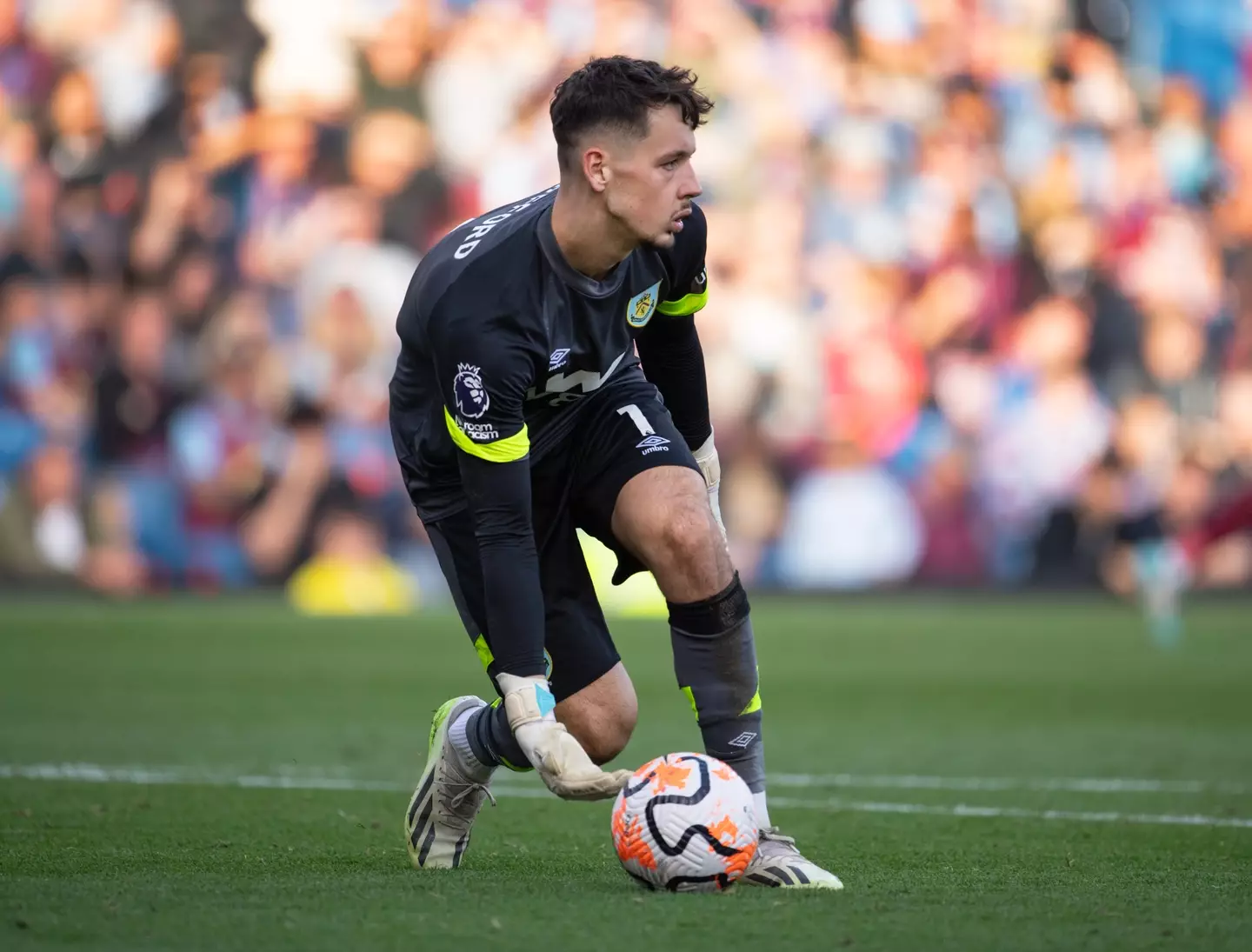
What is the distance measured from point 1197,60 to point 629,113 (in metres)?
16.3

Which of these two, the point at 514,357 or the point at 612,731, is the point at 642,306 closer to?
the point at 514,357

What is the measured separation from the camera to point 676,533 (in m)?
4.65

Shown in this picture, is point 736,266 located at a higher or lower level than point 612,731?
higher

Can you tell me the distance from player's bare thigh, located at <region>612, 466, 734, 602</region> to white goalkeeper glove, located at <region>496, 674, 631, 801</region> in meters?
0.45

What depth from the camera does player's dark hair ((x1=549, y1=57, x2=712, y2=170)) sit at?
450 centimetres

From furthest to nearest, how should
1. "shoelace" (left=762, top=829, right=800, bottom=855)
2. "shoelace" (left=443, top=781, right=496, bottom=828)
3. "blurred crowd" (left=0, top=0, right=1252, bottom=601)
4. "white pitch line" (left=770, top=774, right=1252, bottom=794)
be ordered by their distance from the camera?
1. "blurred crowd" (left=0, top=0, right=1252, bottom=601)
2. "white pitch line" (left=770, top=774, right=1252, bottom=794)
3. "shoelace" (left=443, top=781, right=496, bottom=828)
4. "shoelace" (left=762, top=829, right=800, bottom=855)

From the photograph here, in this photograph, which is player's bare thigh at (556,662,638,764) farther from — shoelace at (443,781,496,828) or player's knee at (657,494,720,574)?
player's knee at (657,494,720,574)

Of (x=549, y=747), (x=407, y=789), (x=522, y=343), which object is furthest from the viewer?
(x=407, y=789)

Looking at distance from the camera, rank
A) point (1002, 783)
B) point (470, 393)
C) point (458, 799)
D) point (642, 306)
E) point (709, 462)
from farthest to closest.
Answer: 1. point (1002, 783)
2. point (709, 462)
3. point (458, 799)
4. point (642, 306)
5. point (470, 393)

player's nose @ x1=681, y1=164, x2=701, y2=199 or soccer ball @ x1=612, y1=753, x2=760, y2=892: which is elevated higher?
player's nose @ x1=681, y1=164, x2=701, y2=199

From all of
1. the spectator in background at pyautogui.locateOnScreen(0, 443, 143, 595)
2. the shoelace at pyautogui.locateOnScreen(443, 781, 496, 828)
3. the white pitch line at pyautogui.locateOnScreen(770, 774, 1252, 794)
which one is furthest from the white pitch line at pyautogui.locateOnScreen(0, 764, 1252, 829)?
the spectator in background at pyautogui.locateOnScreen(0, 443, 143, 595)

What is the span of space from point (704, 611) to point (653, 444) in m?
0.48

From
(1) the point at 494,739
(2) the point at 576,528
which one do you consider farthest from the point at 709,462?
(1) the point at 494,739

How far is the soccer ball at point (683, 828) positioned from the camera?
14.3 ft
